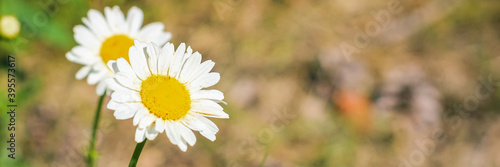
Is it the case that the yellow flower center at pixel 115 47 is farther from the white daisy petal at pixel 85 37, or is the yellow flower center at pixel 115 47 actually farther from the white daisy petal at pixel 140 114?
the white daisy petal at pixel 140 114

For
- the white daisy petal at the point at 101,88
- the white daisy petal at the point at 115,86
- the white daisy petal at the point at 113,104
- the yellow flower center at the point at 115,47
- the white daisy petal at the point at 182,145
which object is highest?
the yellow flower center at the point at 115,47

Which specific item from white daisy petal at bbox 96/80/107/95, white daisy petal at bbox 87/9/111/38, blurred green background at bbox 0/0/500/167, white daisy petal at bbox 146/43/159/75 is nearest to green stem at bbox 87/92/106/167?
white daisy petal at bbox 96/80/107/95

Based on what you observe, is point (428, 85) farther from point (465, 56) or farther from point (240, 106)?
point (240, 106)

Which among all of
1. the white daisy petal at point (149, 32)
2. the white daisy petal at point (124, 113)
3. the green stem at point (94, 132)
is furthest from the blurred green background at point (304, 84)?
the white daisy petal at point (124, 113)

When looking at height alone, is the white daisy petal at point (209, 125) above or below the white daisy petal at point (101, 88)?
below

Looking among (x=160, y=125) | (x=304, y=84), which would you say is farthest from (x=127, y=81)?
(x=304, y=84)

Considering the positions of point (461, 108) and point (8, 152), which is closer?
point (8, 152)

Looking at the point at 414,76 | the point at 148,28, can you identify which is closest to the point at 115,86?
the point at 148,28
